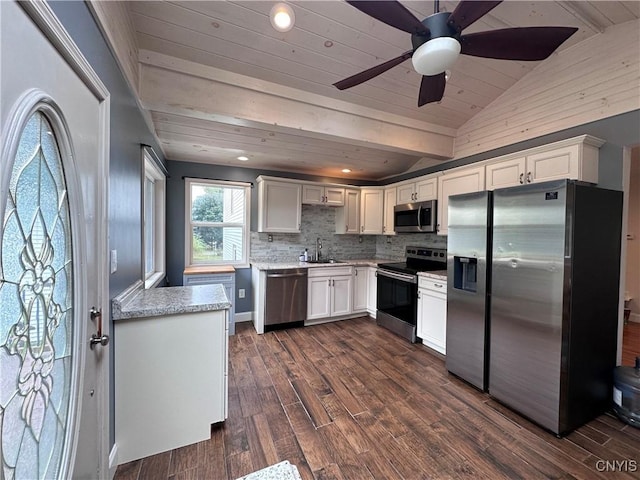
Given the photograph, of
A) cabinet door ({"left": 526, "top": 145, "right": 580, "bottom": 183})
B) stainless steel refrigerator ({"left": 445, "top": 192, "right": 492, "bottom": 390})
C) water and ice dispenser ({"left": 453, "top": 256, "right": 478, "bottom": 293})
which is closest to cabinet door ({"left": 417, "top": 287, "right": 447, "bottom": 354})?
stainless steel refrigerator ({"left": 445, "top": 192, "right": 492, "bottom": 390})

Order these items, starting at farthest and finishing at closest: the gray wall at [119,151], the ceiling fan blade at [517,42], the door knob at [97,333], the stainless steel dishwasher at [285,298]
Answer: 1. the stainless steel dishwasher at [285,298]
2. the ceiling fan blade at [517,42]
3. the door knob at [97,333]
4. the gray wall at [119,151]

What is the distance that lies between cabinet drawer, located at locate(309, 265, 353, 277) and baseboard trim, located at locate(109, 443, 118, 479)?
2.66 meters

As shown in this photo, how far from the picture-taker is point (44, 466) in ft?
2.83

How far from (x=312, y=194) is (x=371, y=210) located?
106 cm

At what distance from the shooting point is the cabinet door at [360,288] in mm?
4250

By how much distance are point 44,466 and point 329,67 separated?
284 centimetres

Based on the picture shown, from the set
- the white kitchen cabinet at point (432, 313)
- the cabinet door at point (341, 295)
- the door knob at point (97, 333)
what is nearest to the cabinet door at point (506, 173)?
the white kitchen cabinet at point (432, 313)

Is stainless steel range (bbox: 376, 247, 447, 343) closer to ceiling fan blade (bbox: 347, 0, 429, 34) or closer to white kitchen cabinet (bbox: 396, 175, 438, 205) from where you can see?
white kitchen cabinet (bbox: 396, 175, 438, 205)

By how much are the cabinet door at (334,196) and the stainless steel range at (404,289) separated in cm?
126

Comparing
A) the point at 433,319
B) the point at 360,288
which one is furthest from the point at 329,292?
the point at 433,319

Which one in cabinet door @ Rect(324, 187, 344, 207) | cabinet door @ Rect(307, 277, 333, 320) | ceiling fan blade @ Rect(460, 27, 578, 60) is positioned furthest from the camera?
cabinet door @ Rect(324, 187, 344, 207)

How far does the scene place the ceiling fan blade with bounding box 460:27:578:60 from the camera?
1344mm

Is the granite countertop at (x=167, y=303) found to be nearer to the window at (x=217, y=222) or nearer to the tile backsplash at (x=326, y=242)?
the window at (x=217, y=222)

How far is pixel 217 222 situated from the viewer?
4.11 m
